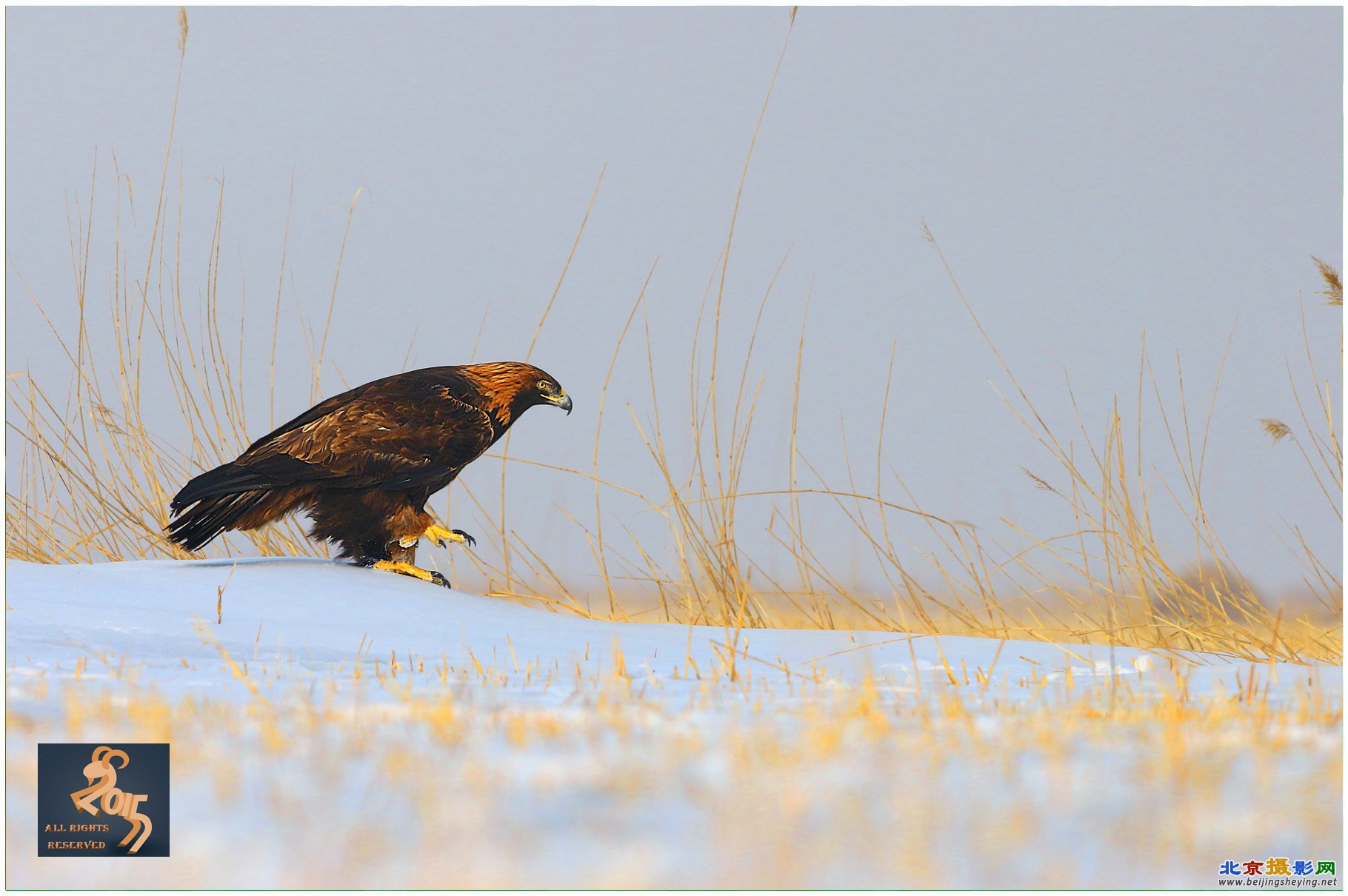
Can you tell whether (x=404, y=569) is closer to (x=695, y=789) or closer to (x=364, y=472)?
(x=364, y=472)

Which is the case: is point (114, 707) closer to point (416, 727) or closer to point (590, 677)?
point (416, 727)

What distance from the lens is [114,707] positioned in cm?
203

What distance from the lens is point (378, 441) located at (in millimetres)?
3910

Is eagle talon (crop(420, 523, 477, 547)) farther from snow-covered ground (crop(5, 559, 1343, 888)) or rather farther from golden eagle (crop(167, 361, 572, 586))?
snow-covered ground (crop(5, 559, 1343, 888))

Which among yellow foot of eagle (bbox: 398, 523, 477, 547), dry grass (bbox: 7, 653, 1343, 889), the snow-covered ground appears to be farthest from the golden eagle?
dry grass (bbox: 7, 653, 1343, 889)

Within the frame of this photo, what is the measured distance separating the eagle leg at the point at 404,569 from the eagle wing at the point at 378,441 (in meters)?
0.30

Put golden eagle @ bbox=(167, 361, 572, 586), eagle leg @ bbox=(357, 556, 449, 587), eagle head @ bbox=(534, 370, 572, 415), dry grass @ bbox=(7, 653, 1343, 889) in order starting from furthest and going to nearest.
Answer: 1. eagle head @ bbox=(534, 370, 572, 415)
2. eagle leg @ bbox=(357, 556, 449, 587)
3. golden eagle @ bbox=(167, 361, 572, 586)
4. dry grass @ bbox=(7, 653, 1343, 889)

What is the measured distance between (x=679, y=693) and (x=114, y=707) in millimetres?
990

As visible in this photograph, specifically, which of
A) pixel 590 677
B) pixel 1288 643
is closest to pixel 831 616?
pixel 1288 643

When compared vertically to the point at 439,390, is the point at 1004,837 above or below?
below

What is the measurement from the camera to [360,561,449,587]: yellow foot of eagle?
4.12m

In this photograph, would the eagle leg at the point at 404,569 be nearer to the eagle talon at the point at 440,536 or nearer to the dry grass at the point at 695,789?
the eagle talon at the point at 440,536

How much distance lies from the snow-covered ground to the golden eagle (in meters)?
1.20

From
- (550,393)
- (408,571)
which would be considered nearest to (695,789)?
(408,571)
